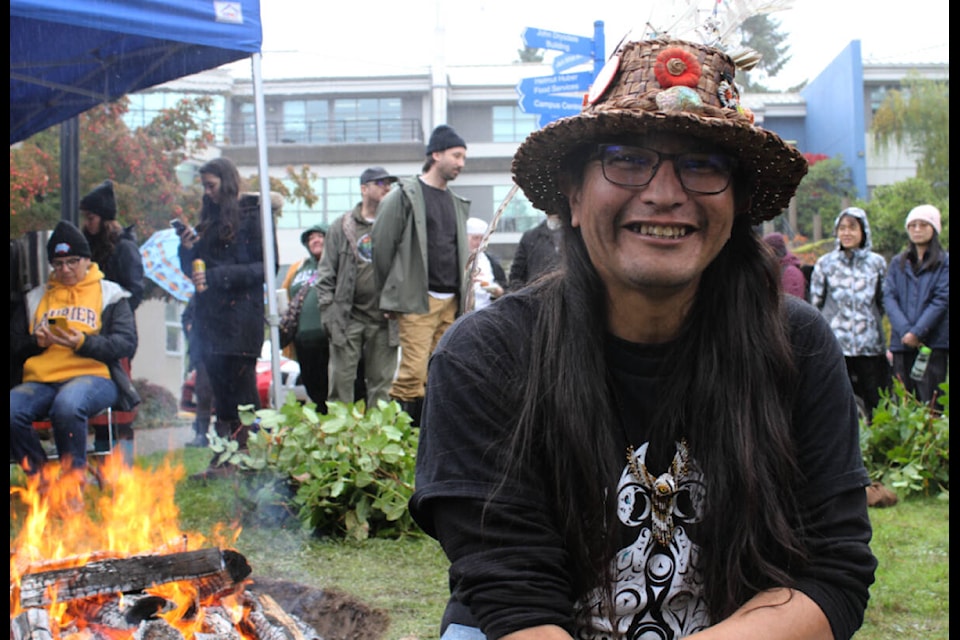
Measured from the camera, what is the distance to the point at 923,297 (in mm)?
7930

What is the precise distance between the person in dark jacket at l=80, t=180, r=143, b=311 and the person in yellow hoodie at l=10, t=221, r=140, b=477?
3.17ft

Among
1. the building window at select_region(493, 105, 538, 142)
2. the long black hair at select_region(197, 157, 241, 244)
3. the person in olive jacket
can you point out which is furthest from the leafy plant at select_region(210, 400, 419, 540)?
the building window at select_region(493, 105, 538, 142)

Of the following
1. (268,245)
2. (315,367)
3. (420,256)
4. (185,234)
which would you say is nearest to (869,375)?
(420,256)

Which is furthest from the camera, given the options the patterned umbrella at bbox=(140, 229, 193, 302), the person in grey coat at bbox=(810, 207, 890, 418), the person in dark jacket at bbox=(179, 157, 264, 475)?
the patterned umbrella at bbox=(140, 229, 193, 302)

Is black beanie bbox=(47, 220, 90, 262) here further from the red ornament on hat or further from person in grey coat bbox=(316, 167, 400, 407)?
the red ornament on hat

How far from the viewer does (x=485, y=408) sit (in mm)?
1854

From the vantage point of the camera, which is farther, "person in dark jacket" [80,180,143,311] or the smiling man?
"person in dark jacket" [80,180,143,311]

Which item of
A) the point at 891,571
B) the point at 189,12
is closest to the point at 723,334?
the point at 891,571

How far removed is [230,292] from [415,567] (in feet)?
9.91

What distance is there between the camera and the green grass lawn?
3629 millimetres

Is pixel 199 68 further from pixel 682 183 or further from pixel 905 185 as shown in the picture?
pixel 905 185

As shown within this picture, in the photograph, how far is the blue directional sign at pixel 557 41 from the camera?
815 centimetres

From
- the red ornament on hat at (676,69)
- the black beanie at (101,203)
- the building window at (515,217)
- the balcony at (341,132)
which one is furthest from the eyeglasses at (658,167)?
the balcony at (341,132)

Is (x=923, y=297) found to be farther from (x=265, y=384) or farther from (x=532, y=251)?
(x=265, y=384)
